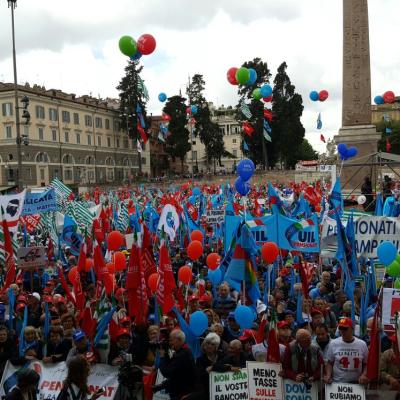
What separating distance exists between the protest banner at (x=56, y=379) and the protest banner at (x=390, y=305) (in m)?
2.93

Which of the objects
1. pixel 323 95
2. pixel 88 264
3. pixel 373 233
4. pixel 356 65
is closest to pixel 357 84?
pixel 356 65

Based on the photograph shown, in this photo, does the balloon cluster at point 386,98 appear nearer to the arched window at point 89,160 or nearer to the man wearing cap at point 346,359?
the man wearing cap at point 346,359

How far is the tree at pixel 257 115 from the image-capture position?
53719 mm

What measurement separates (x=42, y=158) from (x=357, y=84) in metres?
44.7

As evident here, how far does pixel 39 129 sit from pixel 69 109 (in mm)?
6125

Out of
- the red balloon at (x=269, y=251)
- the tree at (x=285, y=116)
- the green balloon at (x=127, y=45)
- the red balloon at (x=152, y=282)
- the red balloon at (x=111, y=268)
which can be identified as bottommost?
the red balloon at (x=152, y=282)

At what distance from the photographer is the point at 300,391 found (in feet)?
17.4

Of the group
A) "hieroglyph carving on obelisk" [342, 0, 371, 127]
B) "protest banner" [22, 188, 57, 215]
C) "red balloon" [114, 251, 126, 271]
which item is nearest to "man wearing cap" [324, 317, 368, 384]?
"red balloon" [114, 251, 126, 271]

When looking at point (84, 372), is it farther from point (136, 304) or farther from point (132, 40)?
point (132, 40)

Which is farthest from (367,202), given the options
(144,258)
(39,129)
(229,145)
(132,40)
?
(229,145)

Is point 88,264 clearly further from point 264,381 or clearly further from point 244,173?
point 264,381

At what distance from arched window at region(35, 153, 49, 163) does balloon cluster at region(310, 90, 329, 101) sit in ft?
131

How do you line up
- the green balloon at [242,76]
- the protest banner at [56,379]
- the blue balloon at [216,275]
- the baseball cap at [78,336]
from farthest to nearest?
the green balloon at [242,76], the blue balloon at [216,275], the baseball cap at [78,336], the protest banner at [56,379]

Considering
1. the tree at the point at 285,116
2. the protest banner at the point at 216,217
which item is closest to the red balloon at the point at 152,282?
the protest banner at the point at 216,217
